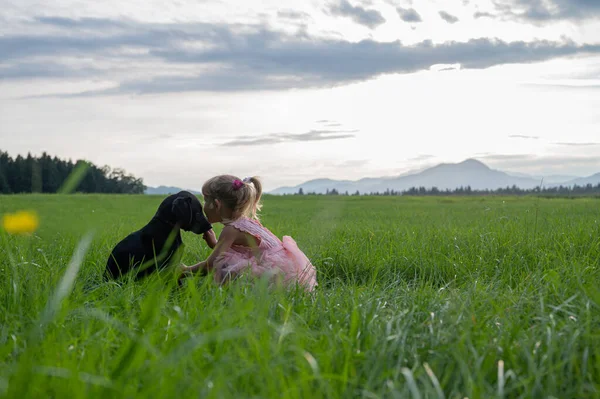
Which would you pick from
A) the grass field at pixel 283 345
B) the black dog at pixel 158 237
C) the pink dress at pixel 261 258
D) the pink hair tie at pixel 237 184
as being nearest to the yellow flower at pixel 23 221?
the grass field at pixel 283 345

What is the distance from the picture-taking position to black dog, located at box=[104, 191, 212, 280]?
14.5 feet

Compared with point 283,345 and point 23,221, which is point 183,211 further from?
point 23,221

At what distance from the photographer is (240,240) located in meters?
5.03

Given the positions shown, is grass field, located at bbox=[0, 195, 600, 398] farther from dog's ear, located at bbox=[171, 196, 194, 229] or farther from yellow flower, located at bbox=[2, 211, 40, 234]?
dog's ear, located at bbox=[171, 196, 194, 229]

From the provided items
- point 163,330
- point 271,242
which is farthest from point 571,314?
point 271,242

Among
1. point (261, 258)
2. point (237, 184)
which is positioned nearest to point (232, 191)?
point (237, 184)

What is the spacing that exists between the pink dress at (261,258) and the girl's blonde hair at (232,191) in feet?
0.49

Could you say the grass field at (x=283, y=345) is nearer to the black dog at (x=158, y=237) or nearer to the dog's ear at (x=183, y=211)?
the black dog at (x=158, y=237)

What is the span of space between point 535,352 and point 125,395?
1.66m

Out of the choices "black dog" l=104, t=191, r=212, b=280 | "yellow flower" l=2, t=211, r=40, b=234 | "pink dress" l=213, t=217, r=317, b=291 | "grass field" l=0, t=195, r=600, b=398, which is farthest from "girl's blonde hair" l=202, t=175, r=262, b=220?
"yellow flower" l=2, t=211, r=40, b=234

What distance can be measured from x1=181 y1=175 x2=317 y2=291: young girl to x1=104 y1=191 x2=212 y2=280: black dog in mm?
287

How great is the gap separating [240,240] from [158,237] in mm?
798

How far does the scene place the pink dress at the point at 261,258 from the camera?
4.62 metres

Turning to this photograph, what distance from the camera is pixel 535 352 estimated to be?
7.59 feet
